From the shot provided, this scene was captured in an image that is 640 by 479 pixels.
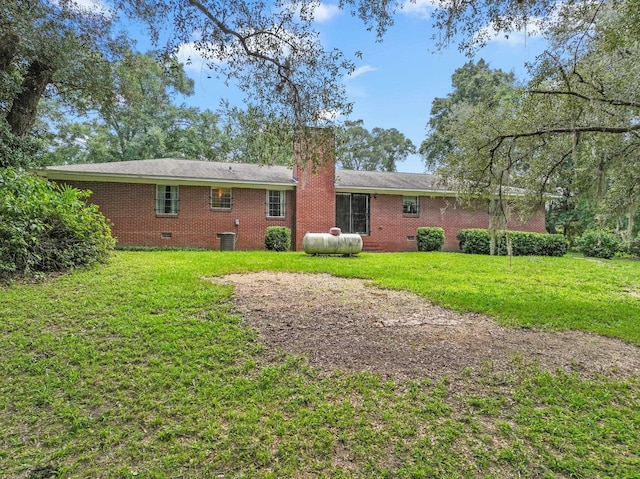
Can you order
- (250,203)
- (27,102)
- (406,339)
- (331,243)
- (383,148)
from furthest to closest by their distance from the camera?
(383,148), (250,203), (331,243), (27,102), (406,339)

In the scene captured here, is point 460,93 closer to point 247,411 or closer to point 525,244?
point 525,244

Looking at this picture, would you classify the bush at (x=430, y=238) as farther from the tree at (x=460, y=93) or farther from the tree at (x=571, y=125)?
the tree at (x=460, y=93)

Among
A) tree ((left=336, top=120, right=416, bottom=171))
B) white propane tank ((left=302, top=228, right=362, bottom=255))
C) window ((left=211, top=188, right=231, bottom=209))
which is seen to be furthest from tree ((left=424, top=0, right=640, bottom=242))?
tree ((left=336, top=120, right=416, bottom=171))

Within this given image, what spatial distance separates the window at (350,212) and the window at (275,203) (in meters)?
2.68

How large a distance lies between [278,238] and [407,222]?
595cm

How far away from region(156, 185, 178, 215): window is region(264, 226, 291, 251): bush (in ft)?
11.6

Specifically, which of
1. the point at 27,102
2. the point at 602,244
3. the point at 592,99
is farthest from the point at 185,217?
the point at 602,244

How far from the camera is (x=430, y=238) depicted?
15.0 meters

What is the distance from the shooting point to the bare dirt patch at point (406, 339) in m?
3.67

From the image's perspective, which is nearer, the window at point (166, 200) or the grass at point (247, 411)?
the grass at point (247, 411)

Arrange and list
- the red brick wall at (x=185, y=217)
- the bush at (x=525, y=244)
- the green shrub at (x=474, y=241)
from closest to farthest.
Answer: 1. the red brick wall at (x=185, y=217)
2. the green shrub at (x=474, y=241)
3. the bush at (x=525, y=244)

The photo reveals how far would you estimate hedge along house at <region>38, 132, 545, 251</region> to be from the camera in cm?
1283

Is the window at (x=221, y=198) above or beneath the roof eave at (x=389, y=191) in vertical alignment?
beneath

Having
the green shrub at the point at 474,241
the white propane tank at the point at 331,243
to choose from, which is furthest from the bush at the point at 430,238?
the white propane tank at the point at 331,243
